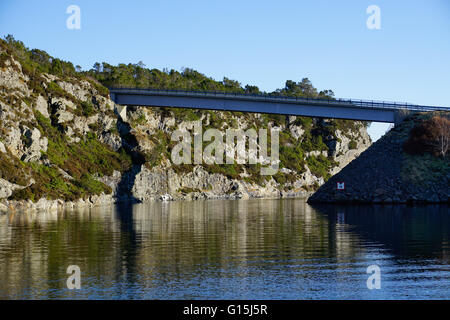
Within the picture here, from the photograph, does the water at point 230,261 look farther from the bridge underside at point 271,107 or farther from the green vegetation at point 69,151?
the bridge underside at point 271,107

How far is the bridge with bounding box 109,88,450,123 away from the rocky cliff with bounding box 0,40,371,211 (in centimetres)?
1191

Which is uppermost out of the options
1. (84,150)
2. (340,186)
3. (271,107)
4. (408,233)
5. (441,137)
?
(271,107)

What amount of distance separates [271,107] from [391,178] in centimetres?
3397

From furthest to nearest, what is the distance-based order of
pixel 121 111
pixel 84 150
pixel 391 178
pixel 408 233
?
pixel 121 111 → pixel 84 150 → pixel 391 178 → pixel 408 233

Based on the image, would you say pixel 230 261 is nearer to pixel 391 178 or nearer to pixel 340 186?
pixel 391 178

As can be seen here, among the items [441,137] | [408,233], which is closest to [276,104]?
[441,137]

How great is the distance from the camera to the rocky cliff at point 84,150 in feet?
322

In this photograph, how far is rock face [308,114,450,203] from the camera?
95.2 metres

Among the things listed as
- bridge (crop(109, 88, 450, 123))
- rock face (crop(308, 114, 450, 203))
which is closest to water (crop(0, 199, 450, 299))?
rock face (crop(308, 114, 450, 203))

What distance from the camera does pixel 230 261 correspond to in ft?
107

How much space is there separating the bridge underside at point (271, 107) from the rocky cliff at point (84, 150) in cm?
1208

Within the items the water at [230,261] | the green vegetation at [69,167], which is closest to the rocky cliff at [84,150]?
the green vegetation at [69,167]

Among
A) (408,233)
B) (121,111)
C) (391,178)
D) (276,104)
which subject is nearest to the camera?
(408,233)
